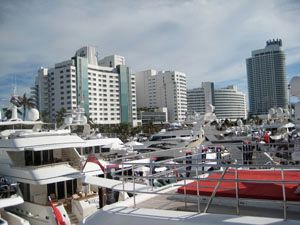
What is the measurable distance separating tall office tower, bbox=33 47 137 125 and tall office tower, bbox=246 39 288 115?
58.1 m

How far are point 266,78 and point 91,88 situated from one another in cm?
7835

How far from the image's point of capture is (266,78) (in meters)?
153

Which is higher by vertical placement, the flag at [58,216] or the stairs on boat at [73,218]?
the flag at [58,216]

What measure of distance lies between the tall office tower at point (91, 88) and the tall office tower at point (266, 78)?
5815 cm

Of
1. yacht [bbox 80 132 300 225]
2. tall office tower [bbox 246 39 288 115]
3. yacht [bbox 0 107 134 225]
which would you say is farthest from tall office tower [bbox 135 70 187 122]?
yacht [bbox 80 132 300 225]

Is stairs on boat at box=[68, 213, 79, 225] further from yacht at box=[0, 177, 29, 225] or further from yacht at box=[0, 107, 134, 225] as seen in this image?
yacht at box=[0, 177, 29, 225]

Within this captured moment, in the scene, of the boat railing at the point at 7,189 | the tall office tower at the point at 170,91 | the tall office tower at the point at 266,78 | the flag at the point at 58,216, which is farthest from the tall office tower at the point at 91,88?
the flag at the point at 58,216

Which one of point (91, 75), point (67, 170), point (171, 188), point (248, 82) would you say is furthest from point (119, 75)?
point (171, 188)

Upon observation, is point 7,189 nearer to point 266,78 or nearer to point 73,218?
point 73,218

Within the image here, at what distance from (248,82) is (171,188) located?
16807 cm

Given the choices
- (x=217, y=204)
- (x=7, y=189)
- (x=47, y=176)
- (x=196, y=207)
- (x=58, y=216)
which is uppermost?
(x=217, y=204)

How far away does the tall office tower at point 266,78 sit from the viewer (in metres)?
146

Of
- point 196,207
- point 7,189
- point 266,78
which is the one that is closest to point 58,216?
point 7,189

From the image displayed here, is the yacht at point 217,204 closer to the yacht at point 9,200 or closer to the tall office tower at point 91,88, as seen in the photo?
the yacht at point 9,200
